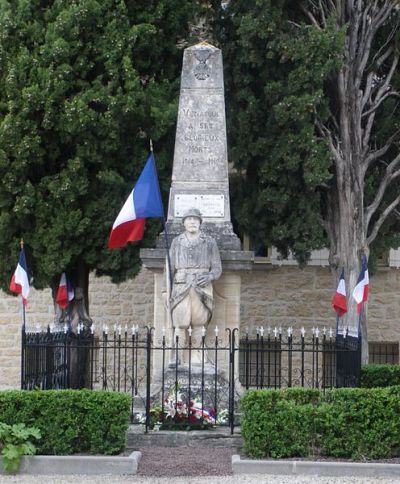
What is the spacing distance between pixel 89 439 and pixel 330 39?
345 inches

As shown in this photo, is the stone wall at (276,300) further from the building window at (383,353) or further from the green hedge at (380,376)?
the green hedge at (380,376)

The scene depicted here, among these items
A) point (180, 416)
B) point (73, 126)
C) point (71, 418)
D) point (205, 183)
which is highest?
point (73, 126)

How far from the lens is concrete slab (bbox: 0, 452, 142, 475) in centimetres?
1002

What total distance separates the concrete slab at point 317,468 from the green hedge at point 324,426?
368 mm

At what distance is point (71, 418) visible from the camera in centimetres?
1037

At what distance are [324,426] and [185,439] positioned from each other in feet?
6.12

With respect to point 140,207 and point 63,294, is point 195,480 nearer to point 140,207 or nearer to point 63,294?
point 140,207

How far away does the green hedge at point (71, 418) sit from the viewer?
10.3 meters

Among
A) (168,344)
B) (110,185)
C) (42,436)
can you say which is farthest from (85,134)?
(42,436)

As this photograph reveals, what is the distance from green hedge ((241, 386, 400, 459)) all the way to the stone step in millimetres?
1092

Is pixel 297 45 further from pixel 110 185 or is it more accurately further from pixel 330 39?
pixel 110 185

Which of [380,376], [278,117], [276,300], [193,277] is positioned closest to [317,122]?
[278,117]

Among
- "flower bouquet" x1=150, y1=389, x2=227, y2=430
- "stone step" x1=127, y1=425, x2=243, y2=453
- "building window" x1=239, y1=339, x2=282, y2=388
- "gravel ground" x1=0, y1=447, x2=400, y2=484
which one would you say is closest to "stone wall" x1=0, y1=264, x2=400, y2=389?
"building window" x1=239, y1=339, x2=282, y2=388

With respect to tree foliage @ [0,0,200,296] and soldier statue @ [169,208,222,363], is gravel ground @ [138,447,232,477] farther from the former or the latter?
tree foliage @ [0,0,200,296]
